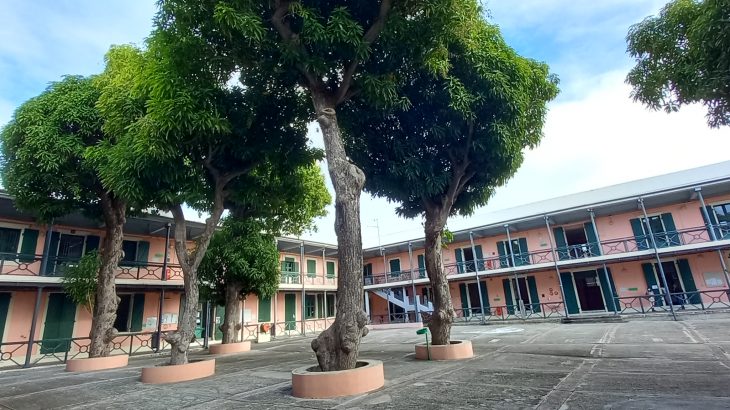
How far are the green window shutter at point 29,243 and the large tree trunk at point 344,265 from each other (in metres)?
13.5

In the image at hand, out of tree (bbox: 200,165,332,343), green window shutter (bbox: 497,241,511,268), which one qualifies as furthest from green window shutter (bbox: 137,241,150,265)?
green window shutter (bbox: 497,241,511,268)

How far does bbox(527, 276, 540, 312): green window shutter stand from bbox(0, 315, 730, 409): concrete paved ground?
9986mm

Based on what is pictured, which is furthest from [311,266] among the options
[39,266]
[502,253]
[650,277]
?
[650,277]

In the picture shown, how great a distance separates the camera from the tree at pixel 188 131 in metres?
7.36

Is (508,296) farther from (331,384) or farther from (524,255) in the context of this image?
(331,384)

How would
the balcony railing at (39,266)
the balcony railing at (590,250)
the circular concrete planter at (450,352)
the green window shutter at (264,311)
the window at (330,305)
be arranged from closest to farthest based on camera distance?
the circular concrete planter at (450,352), the balcony railing at (39,266), the balcony railing at (590,250), the green window shutter at (264,311), the window at (330,305)

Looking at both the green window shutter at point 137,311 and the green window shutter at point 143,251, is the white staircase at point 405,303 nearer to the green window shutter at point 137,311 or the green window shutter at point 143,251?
the green window shutter at point 137,311

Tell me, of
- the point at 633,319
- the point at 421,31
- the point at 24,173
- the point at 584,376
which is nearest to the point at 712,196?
the point at 633,319

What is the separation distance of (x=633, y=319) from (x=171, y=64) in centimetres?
1824

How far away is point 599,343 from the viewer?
9102 millimetres

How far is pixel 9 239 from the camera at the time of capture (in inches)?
520

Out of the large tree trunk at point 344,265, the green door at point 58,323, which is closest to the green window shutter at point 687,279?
the large tree trunk at point 344,265

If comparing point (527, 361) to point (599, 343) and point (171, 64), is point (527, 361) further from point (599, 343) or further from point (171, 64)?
point (171, 64)

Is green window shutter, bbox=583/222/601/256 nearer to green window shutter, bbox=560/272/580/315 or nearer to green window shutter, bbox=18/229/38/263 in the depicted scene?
green window shutter, bbox=560/272/580/315
